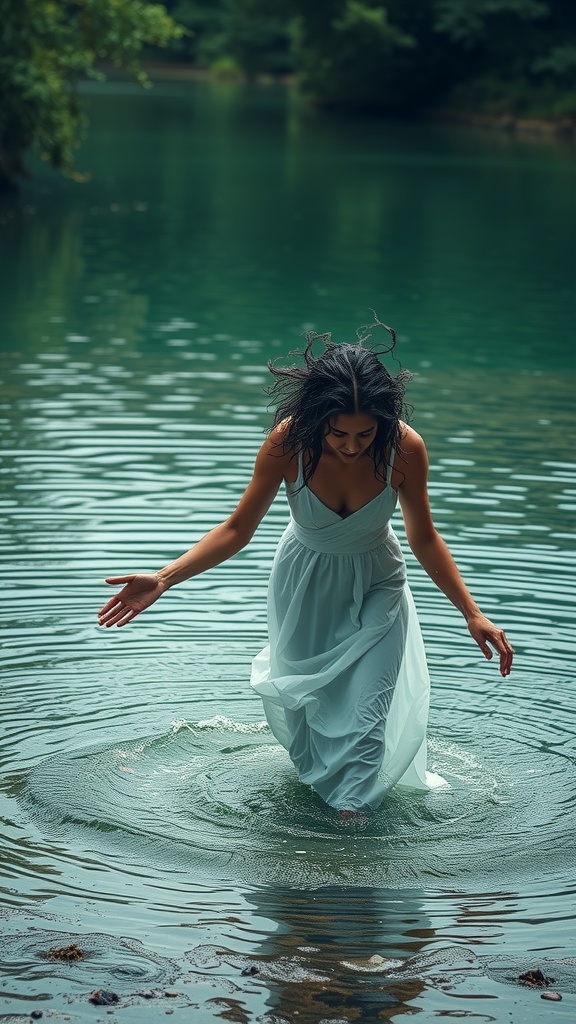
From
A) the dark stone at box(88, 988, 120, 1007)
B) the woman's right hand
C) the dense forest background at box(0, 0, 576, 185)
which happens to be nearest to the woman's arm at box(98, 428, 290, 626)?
the woman's right hand

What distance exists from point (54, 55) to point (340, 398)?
21920 millimetres

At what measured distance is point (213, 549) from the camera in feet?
17.4

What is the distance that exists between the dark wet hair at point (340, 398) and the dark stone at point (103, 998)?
1820mm

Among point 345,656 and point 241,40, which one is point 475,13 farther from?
point 345,656

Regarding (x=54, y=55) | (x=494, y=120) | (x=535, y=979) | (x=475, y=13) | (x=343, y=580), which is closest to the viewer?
(x=535, y=979)

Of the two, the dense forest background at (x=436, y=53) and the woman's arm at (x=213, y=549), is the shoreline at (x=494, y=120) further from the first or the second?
the woman's arm at (x=213, y=549)

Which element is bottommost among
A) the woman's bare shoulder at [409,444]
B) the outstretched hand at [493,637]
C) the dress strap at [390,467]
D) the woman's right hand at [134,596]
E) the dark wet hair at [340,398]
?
the outstretched hand at [493,637]

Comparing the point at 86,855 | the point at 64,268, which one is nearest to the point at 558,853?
the point at 86,855

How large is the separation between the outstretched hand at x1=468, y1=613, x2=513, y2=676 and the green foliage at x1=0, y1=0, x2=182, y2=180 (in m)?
20.1

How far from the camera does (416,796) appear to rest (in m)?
5.58

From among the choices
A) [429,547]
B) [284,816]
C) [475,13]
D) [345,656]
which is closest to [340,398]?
[429,547]

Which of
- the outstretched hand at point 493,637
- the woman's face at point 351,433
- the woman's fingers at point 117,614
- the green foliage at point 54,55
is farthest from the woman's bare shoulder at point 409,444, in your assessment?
the green foliage at point 54,55

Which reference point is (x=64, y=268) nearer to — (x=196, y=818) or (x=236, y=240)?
(x=236, y=240)

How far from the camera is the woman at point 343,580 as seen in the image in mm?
4992
